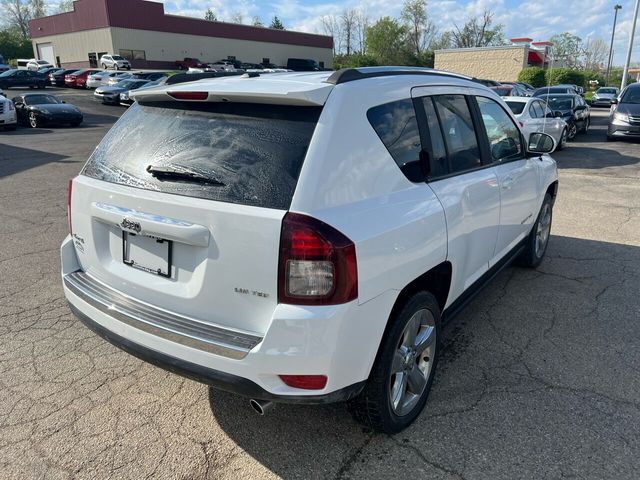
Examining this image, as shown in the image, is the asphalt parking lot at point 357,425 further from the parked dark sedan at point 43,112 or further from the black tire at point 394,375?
the parked dark sedan at point 43,112

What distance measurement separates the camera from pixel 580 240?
20.5 feet

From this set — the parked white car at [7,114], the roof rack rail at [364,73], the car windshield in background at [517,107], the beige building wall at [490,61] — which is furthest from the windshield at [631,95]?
the beige building wall at [490,61]

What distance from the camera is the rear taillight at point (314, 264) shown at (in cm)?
209

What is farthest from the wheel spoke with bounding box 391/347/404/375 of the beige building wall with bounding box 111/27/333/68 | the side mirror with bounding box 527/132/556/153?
the beige building wall with bounding box 111/27/333/68

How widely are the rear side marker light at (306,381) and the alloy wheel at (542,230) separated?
3.67 m

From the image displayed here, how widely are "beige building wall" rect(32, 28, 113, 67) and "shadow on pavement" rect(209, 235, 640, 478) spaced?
56839mm

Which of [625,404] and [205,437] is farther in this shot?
[625,404]

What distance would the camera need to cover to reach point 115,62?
47031mm

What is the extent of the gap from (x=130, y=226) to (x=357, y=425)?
1.65 m

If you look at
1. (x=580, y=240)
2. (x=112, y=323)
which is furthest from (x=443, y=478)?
(x=580, y=240)

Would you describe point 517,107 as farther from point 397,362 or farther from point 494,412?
point 397,362

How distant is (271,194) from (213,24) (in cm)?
6316

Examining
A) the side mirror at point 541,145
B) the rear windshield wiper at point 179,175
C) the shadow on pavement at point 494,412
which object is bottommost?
the shadow on pavement at point 494,412

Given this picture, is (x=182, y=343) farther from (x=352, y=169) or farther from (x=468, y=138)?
(x=468, y=138)
